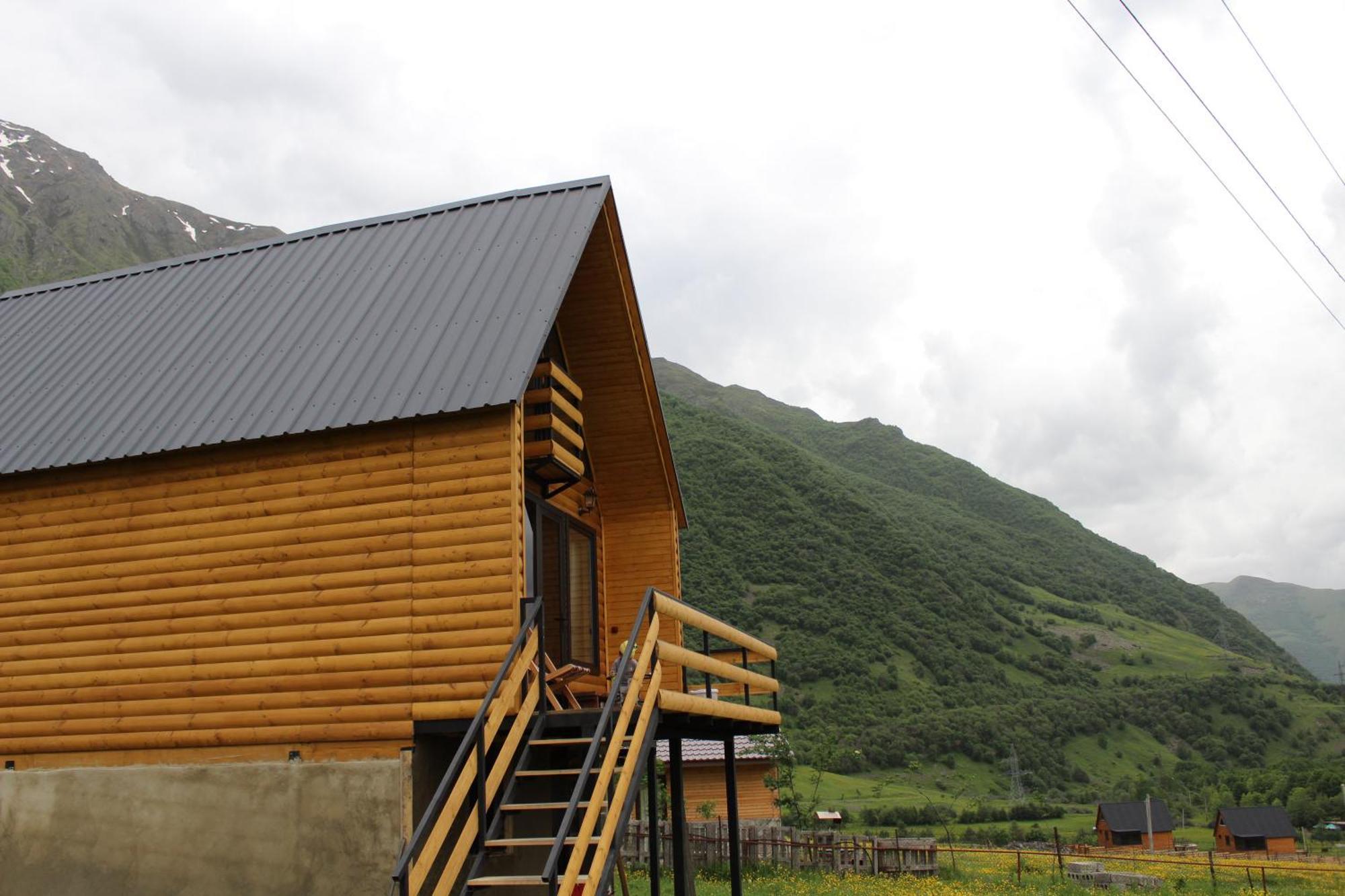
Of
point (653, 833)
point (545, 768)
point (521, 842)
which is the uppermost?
point (545, 768)

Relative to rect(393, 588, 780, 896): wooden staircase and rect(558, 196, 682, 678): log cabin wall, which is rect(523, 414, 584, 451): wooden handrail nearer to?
rect(558, 196, 682, 678): log cabin wall

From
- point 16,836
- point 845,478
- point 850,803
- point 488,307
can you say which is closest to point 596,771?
point 488,307

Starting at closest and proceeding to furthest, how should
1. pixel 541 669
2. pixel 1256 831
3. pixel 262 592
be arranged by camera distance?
pixel 541 669 → pixel 262 592 → pixel 1256 831

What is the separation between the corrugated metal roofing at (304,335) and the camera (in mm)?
11352

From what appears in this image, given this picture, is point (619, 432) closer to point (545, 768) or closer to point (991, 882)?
point (545, 768)

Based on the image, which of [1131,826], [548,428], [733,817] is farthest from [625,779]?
[1131,826]

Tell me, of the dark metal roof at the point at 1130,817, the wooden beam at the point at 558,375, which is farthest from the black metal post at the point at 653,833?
the dark metal roof at the point at 1130,817

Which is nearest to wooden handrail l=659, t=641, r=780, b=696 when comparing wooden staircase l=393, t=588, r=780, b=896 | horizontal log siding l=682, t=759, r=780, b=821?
wooden staircase l=393, t=588, r=780, b=896

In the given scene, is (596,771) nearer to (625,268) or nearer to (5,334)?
(625,268)

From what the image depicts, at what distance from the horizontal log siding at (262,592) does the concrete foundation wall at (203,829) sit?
0.28m

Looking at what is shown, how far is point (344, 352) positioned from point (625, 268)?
384cm

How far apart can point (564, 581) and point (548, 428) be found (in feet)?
7.24

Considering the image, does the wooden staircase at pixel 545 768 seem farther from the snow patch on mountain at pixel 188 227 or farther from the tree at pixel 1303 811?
the snow patch on mountain at pixel 188 227

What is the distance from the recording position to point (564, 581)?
13789mm
